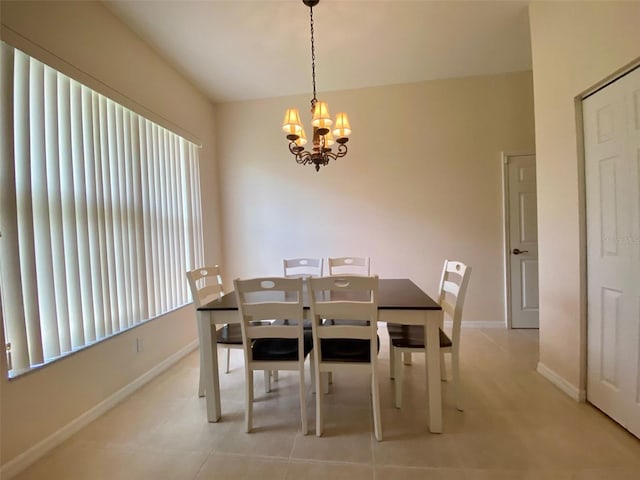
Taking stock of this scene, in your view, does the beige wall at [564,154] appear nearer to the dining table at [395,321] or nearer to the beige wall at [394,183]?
the dining table at [395,321]

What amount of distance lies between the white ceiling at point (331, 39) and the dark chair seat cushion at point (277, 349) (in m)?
2.40

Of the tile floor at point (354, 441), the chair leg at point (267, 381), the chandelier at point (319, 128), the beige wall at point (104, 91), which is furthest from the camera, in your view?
the chair leg at point (267, 381)

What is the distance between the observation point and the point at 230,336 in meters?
2.12

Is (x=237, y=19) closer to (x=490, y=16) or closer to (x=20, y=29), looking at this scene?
(x=20, y=29)

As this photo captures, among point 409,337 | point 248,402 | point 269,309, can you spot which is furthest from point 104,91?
point 409,337

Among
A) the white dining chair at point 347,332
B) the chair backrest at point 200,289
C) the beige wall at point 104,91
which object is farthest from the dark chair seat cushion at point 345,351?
the beige wall at point 104,91

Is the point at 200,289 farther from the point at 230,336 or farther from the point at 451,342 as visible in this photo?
the point at 451,342

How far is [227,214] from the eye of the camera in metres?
3.82

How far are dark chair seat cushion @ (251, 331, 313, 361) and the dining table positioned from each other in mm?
232

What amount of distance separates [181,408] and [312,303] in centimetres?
127

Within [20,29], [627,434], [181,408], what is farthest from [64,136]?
[627,434]

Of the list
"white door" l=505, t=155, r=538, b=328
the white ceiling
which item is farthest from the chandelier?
"white door" l=505, t=155, r=538, b=328

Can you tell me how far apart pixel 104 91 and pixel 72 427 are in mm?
2184

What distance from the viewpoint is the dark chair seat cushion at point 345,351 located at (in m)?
1.73
